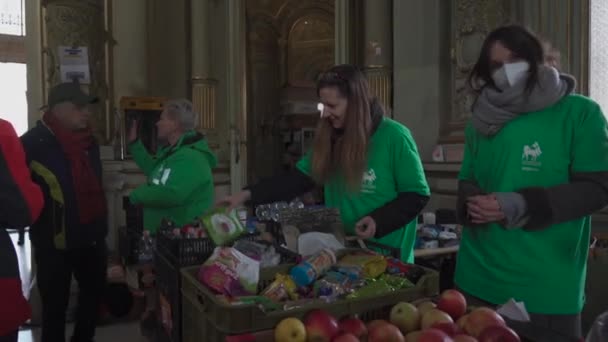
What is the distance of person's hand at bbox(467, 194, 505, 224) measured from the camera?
1.41m

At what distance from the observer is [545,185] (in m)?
1.46

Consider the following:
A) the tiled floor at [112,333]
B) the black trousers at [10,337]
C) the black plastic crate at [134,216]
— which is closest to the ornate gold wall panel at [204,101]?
the black plastic crate at [134,216]

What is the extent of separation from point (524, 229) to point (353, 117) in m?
0.74

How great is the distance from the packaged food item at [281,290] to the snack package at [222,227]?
1.47 feet

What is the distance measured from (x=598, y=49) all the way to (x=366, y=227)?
105 inches

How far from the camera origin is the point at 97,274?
321 cm

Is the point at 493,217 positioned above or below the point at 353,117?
below

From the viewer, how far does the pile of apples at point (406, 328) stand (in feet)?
3.56

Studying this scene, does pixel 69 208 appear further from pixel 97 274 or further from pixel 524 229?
pixel 524 229

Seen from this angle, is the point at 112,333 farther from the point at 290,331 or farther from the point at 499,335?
the point at 499,335

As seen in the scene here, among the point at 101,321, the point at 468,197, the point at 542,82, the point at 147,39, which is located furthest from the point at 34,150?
the point at 147,39

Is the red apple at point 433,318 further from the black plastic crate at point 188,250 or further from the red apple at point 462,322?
the black plastic crate at point 188,250

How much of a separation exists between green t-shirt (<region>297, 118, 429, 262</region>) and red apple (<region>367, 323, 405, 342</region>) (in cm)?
87

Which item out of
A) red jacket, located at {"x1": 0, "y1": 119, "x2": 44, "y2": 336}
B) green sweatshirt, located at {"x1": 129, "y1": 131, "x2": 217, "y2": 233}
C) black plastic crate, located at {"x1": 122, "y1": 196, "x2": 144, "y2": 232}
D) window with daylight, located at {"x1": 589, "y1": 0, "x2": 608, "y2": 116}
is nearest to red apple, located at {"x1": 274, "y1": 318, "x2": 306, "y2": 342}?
red jacket, located at {"x1": 0, "y1": 119, "x2": 44, "y2": 336}
